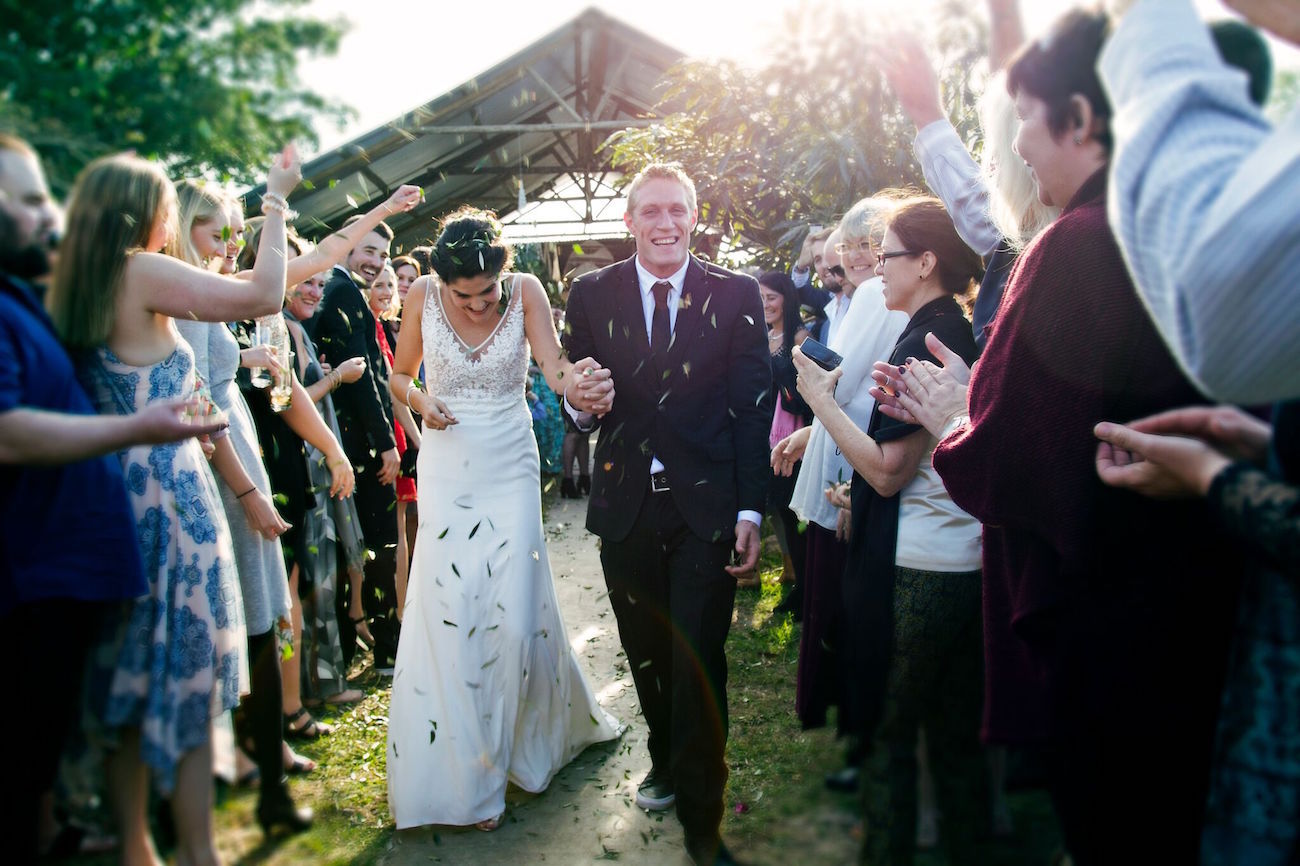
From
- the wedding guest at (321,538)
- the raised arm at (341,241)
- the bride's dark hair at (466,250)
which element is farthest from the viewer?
the wedding guest at (321,538)

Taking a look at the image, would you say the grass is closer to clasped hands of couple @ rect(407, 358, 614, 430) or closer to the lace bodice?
clasped hands of couple @ rect(407, 358, 614, 430)

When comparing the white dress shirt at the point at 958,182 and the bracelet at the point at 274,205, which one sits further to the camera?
the white dress shirt at the point at 958,182

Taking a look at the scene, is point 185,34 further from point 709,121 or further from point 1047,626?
point 1047,626

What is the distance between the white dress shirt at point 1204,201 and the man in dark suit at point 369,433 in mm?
4142

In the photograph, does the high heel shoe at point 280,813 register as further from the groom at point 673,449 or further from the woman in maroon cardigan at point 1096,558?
the groom at point 673,449

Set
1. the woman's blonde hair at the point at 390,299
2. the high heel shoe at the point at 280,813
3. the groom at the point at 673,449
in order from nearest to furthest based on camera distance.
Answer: the high heel shoe at the point at 280,813
the groom at the point at 673,449
the woman's blonde hair at the point at 390,299

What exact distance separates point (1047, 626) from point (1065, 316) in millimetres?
481

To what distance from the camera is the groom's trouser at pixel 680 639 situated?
3014mm

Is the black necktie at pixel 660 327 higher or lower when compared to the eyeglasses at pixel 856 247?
lower

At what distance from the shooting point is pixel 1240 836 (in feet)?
4.06

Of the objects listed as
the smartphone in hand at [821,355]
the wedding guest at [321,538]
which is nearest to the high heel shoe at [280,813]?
the smartphone in hand at [821,355]

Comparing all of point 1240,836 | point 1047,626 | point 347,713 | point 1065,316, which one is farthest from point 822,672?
point 347,713

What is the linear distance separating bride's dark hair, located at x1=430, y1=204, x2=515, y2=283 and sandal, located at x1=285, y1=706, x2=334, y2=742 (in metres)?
2.06

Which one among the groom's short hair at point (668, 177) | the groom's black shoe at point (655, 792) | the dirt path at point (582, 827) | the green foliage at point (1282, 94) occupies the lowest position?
the dirt path at point (582, 827)
